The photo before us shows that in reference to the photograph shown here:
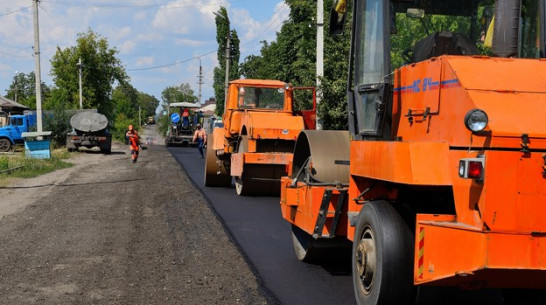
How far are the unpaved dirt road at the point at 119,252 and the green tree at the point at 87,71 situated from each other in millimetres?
41913

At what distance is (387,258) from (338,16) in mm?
2560

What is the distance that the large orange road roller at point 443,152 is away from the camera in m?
3.70

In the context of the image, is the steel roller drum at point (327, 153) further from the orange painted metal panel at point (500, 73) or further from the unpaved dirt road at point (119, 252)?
the orange painted metal panel at point (500, 73)

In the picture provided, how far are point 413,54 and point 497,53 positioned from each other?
2.30 ft

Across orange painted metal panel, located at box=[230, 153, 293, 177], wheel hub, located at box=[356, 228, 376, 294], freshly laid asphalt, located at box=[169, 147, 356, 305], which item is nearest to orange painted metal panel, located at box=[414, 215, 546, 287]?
wheel hub, located at box=[356, 228, 376, 294]

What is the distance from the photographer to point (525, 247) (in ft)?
12.1

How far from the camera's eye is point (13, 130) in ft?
118

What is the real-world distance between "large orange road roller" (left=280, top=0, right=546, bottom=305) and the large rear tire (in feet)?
34.0

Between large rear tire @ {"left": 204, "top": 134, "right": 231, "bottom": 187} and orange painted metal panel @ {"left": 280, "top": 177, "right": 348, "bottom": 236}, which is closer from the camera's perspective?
orange painted metal panel @ {"left": 280, "top": 177, "right": 348, "bottom": 236}

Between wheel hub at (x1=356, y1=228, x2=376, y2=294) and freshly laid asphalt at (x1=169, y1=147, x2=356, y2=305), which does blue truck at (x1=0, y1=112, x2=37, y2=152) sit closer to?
freshly laid asphalt at (x1=169, y1=147, x2=356, y2=305)

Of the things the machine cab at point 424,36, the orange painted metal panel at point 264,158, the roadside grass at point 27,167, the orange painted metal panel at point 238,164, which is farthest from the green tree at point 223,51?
the machine cab at point 424,36

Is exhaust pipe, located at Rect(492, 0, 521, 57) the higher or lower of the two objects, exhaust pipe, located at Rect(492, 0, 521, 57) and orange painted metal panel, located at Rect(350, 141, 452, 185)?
the higher

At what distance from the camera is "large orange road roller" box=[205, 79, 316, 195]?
1432cm

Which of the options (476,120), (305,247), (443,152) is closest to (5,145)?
(305,247)
